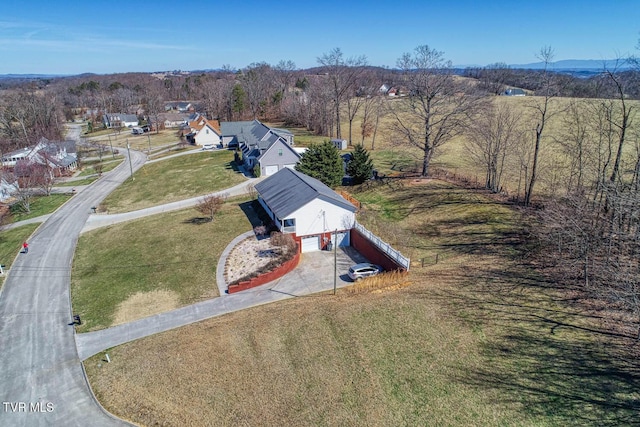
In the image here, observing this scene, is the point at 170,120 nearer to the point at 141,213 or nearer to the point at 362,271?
the point at 141,213

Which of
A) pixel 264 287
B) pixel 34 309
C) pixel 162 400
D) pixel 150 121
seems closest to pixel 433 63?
pixel 264 287

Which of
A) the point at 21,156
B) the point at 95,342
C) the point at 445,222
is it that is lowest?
the point at 95,342

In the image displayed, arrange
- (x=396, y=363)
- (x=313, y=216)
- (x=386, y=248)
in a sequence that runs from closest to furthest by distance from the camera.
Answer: (x=396, y=363) < (x=386, y=248) < (x=313, y=216)

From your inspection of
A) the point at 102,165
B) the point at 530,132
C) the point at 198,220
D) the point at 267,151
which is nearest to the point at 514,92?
the point at 530,132

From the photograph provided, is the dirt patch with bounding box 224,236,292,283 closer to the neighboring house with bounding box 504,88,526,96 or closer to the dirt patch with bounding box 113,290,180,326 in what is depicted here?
the dirt patch with bounding box 113,290,180,326

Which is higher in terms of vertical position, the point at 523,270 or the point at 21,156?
the point at 21,156

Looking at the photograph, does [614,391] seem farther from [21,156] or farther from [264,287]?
[21,156]
